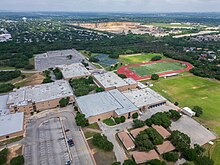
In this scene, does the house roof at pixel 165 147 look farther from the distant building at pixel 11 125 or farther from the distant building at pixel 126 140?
the distant building at pixel 11 125

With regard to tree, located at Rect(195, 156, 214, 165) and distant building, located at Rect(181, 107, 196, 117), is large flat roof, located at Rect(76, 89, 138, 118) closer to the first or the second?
distant building, located at Rect(181, 107, 196, 117)

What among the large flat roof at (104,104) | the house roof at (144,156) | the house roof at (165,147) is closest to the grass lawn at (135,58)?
the large flat roof at (104,104)

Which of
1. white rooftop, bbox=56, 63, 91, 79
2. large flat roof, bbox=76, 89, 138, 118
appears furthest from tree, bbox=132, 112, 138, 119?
white rooftop, bbox=56, 63, 91, 79

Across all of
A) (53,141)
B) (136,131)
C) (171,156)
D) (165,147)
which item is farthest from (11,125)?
(171,156)

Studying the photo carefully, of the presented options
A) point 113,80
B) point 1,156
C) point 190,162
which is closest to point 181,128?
point 190,162

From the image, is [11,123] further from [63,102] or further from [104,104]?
[104,104]
